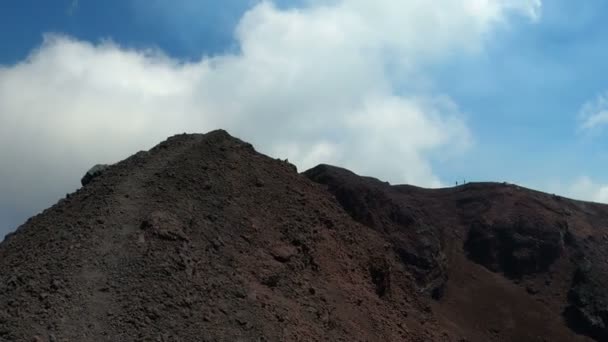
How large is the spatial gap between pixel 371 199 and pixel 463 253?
8881 mm

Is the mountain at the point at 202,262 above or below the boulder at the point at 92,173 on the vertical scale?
below

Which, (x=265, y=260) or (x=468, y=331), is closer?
(x=265, y=260)

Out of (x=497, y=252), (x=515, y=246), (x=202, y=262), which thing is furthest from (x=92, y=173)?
(x=515, y=246)

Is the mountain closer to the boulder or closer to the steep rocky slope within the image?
the boulder

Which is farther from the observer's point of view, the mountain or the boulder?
the boulder

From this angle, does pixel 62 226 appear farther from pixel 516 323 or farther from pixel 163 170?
pixel 516 323

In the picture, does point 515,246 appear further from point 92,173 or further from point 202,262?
point 202,262

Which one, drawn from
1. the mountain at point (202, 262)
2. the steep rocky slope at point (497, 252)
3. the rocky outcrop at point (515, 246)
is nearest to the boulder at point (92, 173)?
the mountain at point (202, 262)

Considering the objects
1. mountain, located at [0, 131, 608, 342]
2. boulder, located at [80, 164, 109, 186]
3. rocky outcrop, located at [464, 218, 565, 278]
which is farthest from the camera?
rocky outcrop, located at [464, 218, 565, 278]

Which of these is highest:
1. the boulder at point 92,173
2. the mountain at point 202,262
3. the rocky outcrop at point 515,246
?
the rocky outcrop at point 515,246

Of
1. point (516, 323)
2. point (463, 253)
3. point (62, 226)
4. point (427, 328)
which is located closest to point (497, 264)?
point (463, 253)

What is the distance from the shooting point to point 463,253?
4547 cm

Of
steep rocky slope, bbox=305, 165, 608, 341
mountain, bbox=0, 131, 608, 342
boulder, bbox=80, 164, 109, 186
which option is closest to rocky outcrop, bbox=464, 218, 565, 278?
steep rocky slope, bbox=305, 165, 608, 341

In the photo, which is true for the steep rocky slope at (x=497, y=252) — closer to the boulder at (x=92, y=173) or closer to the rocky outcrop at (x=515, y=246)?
the rocky outcrop at (x=515, y=246)
